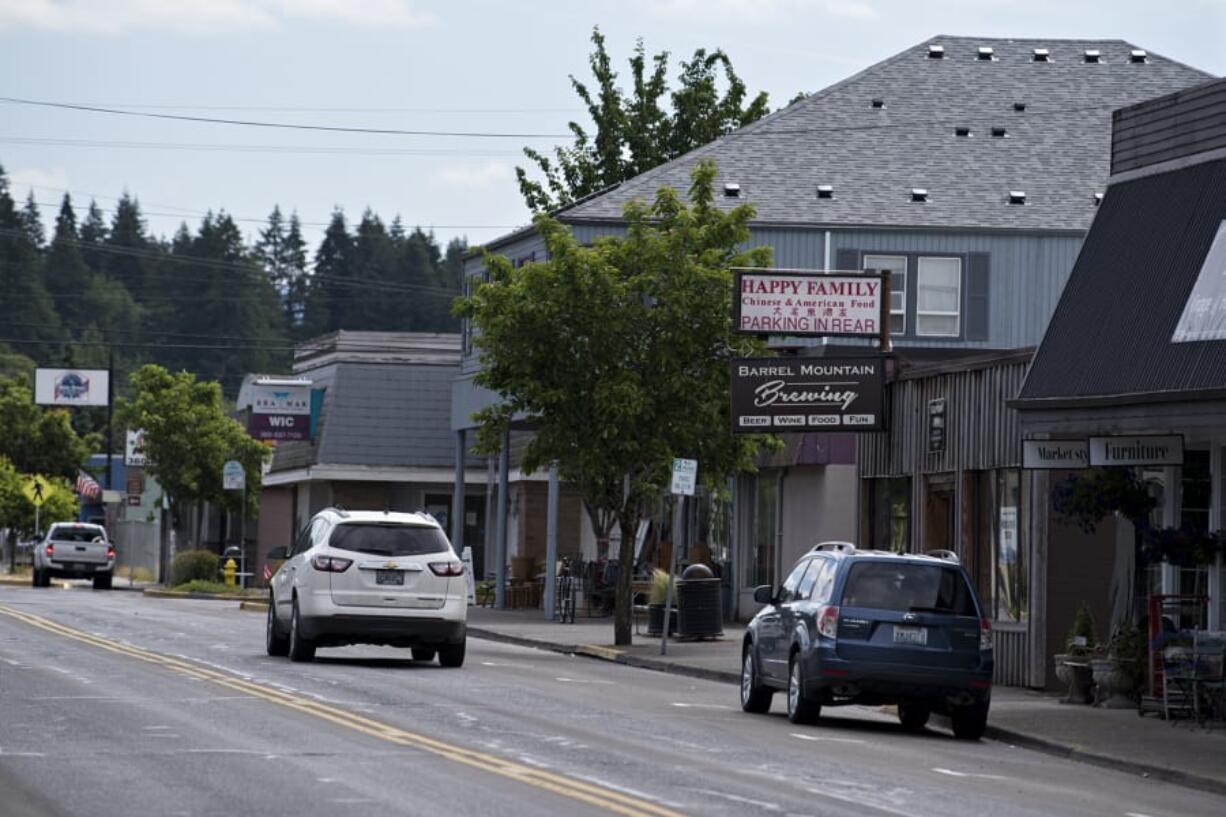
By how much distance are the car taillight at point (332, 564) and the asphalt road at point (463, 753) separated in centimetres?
115

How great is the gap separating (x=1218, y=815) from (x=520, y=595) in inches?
1357

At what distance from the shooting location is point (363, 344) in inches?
2564

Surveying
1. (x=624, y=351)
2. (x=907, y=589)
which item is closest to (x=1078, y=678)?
(x=907, y=589)

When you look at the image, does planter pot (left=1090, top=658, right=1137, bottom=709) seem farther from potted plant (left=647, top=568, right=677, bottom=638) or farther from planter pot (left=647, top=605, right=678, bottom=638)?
potted plant (left=647, top=568, right=677, bottom=638)

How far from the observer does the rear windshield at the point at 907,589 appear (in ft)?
70.0

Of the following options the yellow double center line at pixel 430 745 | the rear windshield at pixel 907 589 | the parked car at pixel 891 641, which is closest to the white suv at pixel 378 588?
the yellow double center line at pixel 430 745

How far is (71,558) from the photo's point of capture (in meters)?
63.2

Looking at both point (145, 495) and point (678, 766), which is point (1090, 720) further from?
point (145, 495)

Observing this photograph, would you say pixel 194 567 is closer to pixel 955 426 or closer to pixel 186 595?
pixel 186 595

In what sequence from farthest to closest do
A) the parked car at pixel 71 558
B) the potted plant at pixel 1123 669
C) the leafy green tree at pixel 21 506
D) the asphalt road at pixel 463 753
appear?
the leafy green tree at pixel 21 506 → the parked car at pixel 71 558 → the potted plant at pixel 1123 669 → the asphalt road at pixel 463 753

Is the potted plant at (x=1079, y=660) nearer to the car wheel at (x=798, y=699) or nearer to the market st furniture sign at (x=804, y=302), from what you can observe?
the car wheel at (x=798, y=699)

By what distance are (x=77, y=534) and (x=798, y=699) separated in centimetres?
4511

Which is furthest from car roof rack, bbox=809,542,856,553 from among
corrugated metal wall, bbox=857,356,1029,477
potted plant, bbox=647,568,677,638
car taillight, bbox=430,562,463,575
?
potted plant, bbox=647,568,677,638

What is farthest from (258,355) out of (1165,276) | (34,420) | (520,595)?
(1165,276)
